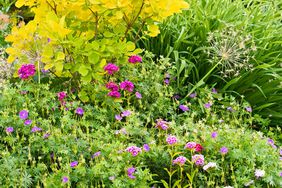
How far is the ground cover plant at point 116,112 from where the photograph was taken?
2.96m

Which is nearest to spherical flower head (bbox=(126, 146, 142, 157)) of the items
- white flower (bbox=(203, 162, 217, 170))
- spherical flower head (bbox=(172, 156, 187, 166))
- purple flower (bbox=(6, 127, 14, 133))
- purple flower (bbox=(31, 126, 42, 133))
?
spherical flower head (bbox=(172, 156, 187, 166))

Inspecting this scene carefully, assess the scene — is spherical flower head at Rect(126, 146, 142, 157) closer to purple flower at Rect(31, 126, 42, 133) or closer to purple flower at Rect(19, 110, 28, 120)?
purple flower at Rect(31, 126, 42, 133)

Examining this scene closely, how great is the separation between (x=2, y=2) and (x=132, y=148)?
140 inches

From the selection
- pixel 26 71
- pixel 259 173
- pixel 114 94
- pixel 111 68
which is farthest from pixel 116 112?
pixel 259 173

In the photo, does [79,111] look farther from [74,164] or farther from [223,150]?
[223,150]

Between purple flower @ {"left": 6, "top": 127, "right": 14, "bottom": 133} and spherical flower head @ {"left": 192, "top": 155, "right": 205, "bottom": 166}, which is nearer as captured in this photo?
spherical flower head @ {"left": 192, "top": 155, "right": 205, "bottom": 166}

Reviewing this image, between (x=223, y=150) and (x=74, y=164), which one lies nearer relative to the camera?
(x=74, y=164)

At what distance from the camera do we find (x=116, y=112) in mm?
3764

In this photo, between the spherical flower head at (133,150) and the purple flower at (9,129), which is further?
the purple flower at (9,129)

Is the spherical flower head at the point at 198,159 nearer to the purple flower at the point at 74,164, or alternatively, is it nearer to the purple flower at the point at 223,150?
the purple flower at the point at 223,150

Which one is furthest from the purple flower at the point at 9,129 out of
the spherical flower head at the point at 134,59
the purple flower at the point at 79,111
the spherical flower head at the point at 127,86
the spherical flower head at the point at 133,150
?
the spherical flower head at the point at 134,59

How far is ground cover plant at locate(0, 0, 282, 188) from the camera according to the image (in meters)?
2.96

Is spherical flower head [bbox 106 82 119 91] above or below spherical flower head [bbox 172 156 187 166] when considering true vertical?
below

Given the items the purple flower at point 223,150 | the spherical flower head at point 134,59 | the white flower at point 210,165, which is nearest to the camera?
the white flower at point 210,165
